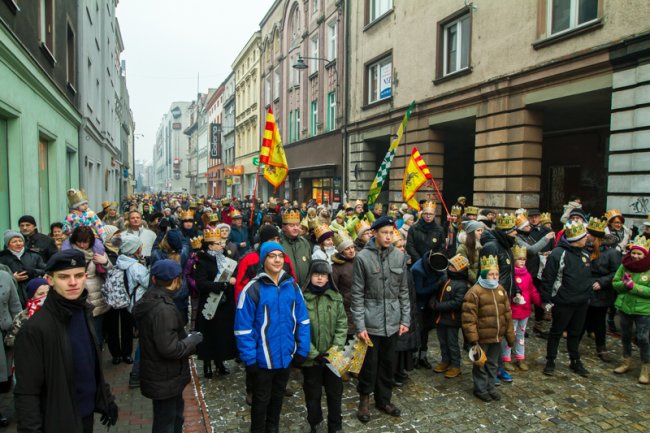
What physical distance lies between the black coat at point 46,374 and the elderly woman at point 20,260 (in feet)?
10.7

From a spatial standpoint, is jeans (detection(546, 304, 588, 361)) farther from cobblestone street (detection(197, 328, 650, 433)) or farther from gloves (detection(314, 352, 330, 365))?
gloves (detection(314, 352, 330, 365))

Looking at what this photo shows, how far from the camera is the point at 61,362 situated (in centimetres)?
271

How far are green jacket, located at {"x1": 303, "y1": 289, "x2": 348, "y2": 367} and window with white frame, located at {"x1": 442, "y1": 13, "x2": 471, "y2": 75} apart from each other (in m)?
11.9

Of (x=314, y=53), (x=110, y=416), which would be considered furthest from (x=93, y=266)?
(x=314, y=53)

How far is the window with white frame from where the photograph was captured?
46.7 feet

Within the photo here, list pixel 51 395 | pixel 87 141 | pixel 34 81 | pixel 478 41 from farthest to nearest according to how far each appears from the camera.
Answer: pixel 87 141
pixel 478 41
pixel 34 81
pixel 51 395

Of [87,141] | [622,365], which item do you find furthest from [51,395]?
[87,141]

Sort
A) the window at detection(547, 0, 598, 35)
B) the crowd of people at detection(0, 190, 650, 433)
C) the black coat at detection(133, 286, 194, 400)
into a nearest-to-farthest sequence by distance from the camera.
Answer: the crowd of people at detection(0, 190, 650, 433) → the black coat at detection(133, 286, 194, 400) → the window at detection(547, 0, 598, 35)

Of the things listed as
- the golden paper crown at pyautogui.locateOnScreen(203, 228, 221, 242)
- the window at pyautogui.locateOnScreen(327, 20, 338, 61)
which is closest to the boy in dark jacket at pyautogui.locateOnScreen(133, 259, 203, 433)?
the golden paper crown at pyautogui.locateOnScreen(203, 228, 221, 242)

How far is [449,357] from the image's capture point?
593 centimetres

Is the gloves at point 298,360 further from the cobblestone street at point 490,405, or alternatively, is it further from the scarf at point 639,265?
the scarf at point 639,265

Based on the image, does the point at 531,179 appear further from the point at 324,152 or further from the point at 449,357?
the point at 324,152

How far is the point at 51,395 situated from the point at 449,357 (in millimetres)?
4688

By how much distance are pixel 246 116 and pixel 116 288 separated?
39994mm
